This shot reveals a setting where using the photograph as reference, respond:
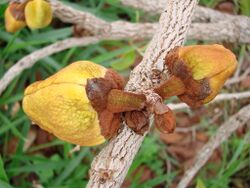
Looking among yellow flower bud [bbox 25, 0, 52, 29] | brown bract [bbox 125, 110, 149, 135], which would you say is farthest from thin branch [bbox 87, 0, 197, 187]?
yellow flower bud [bbox 25, 0, 52, 29]

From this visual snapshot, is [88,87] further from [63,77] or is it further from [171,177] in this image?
[171,177]

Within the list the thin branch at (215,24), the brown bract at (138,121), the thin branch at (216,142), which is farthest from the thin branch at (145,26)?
the brown bract at (138,121)

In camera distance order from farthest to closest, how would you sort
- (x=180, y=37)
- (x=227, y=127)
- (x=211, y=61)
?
1. (x=227, y=127)
2. (x=180, y=37)
3. (x=211, y=61)

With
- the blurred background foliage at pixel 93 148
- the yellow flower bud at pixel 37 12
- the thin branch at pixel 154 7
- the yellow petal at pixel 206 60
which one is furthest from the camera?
the blurred background foliage at pixel 93 148

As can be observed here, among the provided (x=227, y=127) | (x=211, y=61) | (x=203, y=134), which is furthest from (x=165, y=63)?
(x=203, y=134)

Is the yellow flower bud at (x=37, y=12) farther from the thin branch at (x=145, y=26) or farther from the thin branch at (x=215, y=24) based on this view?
the thin branch at (x=215, y=24)

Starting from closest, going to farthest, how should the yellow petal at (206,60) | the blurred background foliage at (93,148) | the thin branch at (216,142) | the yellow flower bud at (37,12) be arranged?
the yellow petal at (206,60), the yellow flower bud at (37,12), the thin branch at (216,142), the blurred background foliage at (93,148)
